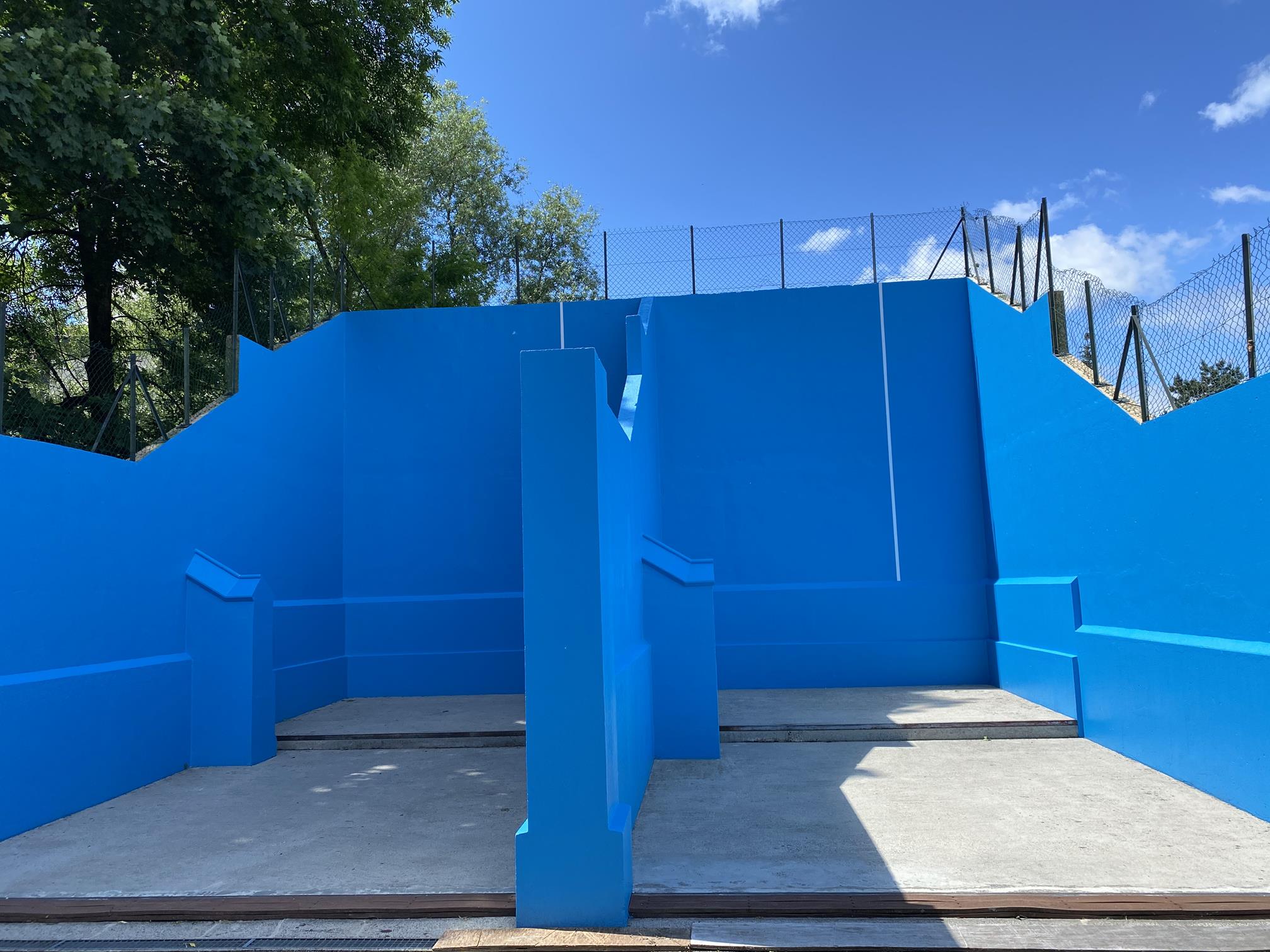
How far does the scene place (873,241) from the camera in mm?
11453

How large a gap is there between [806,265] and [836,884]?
8.67 meters

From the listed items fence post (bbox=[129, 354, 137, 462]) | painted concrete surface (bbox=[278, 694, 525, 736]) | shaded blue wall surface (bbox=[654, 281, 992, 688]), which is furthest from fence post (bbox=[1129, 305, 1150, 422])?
fence post (bbox=[129, 354, 137, 462])

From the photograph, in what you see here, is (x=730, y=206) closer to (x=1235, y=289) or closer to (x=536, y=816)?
(x=1235, y=289)

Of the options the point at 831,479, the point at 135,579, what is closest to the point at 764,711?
the point at 831,479

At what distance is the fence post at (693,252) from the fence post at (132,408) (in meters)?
6.51

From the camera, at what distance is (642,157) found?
1752 cm

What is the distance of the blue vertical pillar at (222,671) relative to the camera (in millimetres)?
7465

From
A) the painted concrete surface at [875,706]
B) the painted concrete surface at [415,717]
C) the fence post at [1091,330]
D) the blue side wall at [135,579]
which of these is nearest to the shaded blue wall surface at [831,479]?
the painted concrete surface at [875,706]

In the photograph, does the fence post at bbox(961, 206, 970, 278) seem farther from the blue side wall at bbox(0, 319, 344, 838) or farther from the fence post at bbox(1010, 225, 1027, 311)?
the blue side wall at bbox(0, 319, 344, 838)

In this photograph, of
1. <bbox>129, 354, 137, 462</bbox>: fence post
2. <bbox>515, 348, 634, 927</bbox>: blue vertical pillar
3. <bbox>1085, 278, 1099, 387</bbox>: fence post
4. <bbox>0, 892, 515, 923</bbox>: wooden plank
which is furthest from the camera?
<bbox>1085, 278, 1099, 387</bbox>: fence post

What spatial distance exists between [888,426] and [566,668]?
25.0 feet

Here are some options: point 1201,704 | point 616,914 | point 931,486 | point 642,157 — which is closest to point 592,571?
point 616,914

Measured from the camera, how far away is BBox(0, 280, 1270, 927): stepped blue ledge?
4.46 meters

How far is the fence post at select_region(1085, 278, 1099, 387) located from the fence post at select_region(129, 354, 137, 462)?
8.08 metres
